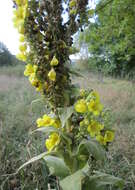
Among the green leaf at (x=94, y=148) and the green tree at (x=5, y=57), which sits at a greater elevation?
the green tree at (x=5, y=57)

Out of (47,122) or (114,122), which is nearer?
(47,122)

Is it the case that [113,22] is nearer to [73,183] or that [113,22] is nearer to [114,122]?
[114,122]

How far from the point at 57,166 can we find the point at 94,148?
0.78ft

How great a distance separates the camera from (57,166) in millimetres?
1071

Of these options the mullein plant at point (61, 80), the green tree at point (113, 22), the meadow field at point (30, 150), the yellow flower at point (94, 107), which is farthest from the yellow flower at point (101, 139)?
the green tree at point (113, 22)

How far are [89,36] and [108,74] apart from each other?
7.72 m

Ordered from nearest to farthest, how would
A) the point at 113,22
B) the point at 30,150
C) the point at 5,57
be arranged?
the point at 30,150 → the point at 113,22 → the point at 5,57

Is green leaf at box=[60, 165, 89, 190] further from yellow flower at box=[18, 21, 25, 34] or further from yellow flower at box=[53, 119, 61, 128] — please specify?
yellow flower at box=[18, 21, 25, 34]

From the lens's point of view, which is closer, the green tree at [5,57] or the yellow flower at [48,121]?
the yellow flower at [48,121]

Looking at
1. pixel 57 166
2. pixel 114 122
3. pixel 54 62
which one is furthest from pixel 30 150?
pixel 114 122

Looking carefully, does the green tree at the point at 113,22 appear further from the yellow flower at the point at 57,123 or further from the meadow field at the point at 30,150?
the yellow flower at the point at 57,123

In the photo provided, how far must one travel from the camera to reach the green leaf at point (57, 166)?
1.06m

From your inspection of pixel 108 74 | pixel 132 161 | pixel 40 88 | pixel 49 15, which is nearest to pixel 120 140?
pixel 132 161

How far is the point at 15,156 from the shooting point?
2291mm
